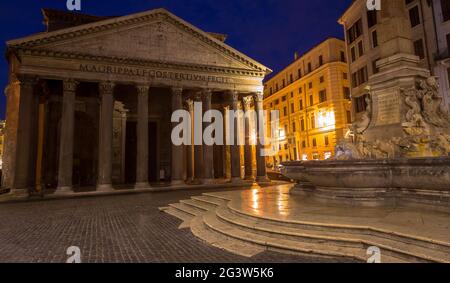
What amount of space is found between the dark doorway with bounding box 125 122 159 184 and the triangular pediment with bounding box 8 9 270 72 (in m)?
8.30

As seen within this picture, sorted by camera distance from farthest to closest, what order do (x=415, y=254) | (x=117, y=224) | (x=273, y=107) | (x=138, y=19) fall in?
(x=273, y=107) → (x=138, y=19) → (x=117, y=224) → (x=415, y=254)

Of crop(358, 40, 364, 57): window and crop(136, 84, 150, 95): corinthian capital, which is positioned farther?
crop(358, 40, 364, 57): window

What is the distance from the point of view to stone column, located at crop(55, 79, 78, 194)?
55.1 ft

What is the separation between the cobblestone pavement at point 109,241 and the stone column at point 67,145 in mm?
7665

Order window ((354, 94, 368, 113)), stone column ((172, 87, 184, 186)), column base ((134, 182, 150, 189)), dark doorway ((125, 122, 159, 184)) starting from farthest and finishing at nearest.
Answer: window ((354, 94, 368, 113)), dark doorway ((125, 122, 159, 184)), stone column ((172, 87, 184, 186)), column base ((134, 182, 150, 189))

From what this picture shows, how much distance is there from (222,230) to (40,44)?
18079 millimetres

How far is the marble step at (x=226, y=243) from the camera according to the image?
15.5ft

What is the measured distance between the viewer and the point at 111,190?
57.4 ft

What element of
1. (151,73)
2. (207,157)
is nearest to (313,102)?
(207,157)

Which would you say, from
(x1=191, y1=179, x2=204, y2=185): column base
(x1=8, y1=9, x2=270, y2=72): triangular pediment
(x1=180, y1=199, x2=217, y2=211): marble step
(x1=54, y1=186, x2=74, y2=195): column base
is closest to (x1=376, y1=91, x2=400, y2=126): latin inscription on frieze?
(x1=180, y1=199, x2=217, y2=211): marble step

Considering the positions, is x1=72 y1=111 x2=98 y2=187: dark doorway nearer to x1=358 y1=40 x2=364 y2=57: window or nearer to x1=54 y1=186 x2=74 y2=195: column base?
x1=54 y1=186 x2=74 y2=195: column base

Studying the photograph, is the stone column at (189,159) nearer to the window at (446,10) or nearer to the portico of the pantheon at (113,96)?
the portico of the pantheon at (113,96)

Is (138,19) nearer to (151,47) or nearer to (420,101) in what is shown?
(151,47)
